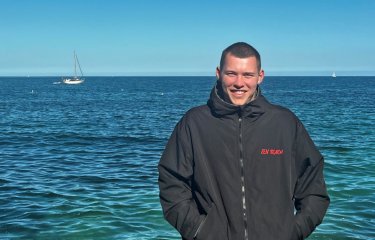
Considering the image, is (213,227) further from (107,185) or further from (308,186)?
(107,185)

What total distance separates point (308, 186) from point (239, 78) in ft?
3.35

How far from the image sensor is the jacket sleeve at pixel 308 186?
12.6 ft

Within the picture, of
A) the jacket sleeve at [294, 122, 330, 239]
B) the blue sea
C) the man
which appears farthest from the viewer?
the blue sea

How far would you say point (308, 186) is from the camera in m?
3.91

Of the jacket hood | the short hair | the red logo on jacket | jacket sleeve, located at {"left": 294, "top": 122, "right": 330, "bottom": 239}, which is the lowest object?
jacket sleeve, located at {"left": 294, "top": 122, "right": 330, "bottom": 239}

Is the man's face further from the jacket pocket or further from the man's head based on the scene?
the jacket pocket

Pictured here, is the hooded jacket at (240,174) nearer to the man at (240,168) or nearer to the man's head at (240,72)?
the man at (240,168)

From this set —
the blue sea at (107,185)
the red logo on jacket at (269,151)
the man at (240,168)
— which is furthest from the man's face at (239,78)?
the blue sea at (107,185)

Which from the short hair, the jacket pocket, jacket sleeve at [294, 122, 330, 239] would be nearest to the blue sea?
jacket sleeve at [294, 122, 330, 239]

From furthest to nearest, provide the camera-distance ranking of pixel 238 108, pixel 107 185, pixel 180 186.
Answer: pixel 107 185 < pixel 180 186 < pixel 238 108

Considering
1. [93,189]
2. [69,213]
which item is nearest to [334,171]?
[93,189]

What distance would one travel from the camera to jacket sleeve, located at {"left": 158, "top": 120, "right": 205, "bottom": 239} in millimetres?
3773

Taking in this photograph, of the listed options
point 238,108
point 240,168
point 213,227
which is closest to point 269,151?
point 240,168

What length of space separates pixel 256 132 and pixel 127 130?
32565 millimetres
